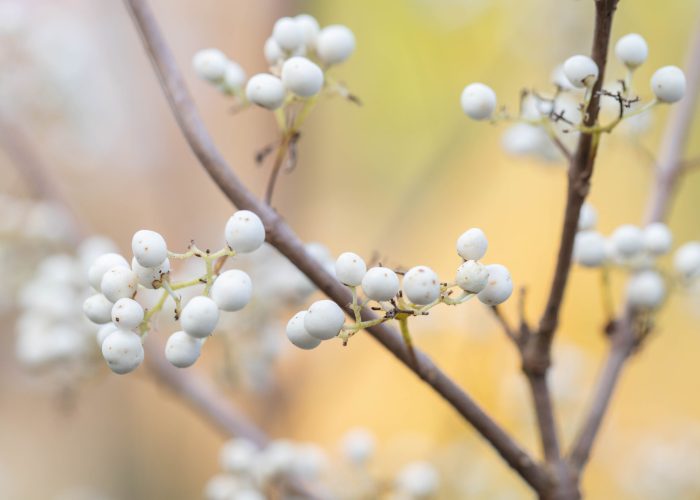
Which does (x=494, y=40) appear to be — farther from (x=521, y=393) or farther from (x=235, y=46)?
(x=521, y=393)

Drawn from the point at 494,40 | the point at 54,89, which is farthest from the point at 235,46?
the point at 54,89

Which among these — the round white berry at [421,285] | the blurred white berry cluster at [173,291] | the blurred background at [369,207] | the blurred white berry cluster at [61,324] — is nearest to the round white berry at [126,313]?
the blurred white berry cluster at [173,291]

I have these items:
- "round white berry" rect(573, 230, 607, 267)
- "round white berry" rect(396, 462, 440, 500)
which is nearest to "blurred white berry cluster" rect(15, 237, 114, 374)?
"round white berry" rect(396, 462, 440, 500)

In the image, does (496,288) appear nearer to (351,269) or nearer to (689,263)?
(351,269)

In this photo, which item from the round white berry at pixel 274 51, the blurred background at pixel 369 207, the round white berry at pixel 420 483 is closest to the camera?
the round white berry at pixel 274 51

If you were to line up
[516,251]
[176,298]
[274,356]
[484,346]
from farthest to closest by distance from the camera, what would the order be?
[516,251] < [484,346] < [274,356] < [176,298]

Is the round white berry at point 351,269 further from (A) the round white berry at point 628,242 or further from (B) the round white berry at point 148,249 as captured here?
(A) the round white berry at point 628,242
